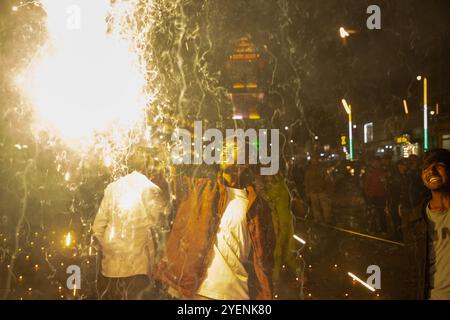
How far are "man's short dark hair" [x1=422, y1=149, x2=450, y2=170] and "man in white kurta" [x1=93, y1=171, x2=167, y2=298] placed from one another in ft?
8.55

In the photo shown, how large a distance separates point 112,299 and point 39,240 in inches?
196

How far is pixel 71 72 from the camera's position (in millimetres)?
9055

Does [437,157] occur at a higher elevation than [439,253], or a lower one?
higher

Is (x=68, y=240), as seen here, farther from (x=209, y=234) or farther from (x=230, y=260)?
(x=230, y=260)

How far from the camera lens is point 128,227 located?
445 cm

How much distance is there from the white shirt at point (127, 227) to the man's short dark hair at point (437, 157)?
2.62m

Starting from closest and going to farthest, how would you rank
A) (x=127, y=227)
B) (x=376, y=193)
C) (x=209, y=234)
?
A: (x=209, y=234), (x=127, y=227), (x=376, y=193)

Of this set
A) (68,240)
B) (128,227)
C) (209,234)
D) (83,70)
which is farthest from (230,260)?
(83,70)

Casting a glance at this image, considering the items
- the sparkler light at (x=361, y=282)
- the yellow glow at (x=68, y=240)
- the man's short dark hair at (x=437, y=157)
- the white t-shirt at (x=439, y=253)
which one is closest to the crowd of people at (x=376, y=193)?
the sparkler light at (x=361, y=282)

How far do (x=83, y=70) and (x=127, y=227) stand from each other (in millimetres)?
5623

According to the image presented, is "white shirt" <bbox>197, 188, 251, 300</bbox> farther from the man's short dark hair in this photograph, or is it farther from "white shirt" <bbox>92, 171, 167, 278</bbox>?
the man's short dark hair

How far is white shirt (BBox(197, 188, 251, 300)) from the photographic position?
3928mm

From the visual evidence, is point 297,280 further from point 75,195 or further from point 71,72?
point 71,72

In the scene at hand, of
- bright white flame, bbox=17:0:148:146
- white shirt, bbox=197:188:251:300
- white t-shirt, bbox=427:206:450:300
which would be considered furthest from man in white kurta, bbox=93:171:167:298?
bright white flame, bbox=17:0:148:146
